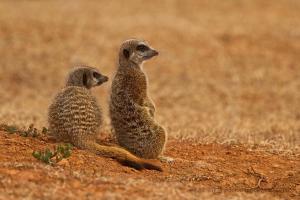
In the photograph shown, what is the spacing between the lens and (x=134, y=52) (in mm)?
7656

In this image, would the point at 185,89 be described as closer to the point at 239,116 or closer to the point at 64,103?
the point at 239,116

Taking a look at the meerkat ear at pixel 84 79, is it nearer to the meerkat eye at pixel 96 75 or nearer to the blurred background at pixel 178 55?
the meerkat eye at pixel 96 75

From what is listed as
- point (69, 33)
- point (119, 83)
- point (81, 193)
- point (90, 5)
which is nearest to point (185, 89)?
point (69, 33)

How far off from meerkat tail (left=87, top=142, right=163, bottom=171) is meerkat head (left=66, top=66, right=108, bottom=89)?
1.10 m

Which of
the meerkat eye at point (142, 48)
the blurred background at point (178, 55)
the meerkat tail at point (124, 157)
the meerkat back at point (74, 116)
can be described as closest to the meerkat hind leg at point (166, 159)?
the meerkat tail at point (124, 157)

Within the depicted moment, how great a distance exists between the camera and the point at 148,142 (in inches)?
284

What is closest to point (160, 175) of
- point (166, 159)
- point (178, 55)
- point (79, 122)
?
point (166, 159)

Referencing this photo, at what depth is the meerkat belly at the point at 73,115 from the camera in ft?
23.3

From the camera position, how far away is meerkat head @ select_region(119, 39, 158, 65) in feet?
25.0

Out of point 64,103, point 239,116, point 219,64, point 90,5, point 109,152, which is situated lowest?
point 109,152

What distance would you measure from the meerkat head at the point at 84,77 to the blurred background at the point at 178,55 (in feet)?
10.5

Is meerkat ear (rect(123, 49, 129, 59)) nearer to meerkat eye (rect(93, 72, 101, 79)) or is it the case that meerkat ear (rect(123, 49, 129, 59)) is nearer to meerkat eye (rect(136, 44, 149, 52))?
meerkat eye (rect(136, 44, 149, 52))

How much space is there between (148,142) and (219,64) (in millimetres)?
9994

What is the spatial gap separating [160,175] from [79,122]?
1.06m
